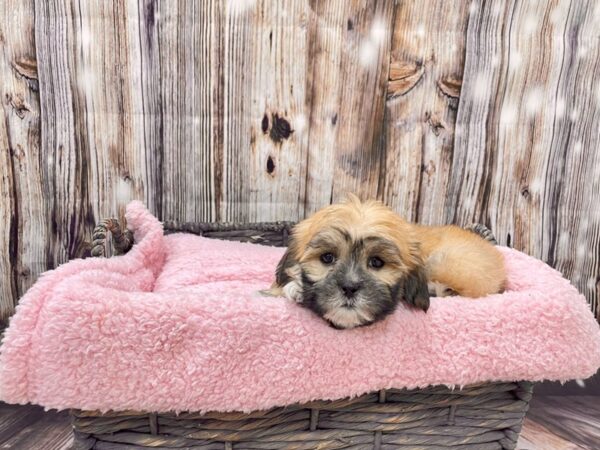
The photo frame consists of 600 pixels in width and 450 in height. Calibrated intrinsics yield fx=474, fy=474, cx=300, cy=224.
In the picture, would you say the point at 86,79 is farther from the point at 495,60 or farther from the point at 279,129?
the point at 495,60

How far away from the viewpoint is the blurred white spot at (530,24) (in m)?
2.22

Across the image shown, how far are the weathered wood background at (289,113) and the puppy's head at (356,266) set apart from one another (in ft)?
2.60

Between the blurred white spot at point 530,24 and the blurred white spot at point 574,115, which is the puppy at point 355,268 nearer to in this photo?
the blurred white spot at point 574,115

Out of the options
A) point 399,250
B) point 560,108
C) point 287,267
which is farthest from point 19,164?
point 560,108

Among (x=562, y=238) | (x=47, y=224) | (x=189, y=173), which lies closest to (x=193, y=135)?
(x=189, y=173)

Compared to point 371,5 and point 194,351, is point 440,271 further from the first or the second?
point 371,5

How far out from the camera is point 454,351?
1.47 meters

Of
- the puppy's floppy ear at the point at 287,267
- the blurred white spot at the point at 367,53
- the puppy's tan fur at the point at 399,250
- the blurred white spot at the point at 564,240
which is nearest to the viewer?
the puppy's tan fur at the point at 399,250

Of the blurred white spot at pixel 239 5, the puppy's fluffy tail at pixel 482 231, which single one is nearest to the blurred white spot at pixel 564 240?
the puppy's fluffy tail at pixel 482 231

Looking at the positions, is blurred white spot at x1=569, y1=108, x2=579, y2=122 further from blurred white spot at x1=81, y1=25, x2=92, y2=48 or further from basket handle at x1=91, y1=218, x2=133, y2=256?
blurred white spot at x1=81, y1=25, x2=92, y2=48

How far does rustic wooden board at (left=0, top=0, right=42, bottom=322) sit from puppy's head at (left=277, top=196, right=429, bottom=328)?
1369 millimetres

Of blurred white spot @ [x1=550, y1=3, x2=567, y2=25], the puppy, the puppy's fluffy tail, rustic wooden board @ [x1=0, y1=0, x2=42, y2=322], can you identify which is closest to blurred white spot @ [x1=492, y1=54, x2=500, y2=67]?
blurred white spot @ [x1=550, y1=3, x2=567, y2=25]

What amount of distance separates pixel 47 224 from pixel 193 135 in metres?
0.82

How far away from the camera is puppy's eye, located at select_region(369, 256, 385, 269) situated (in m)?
1.48
